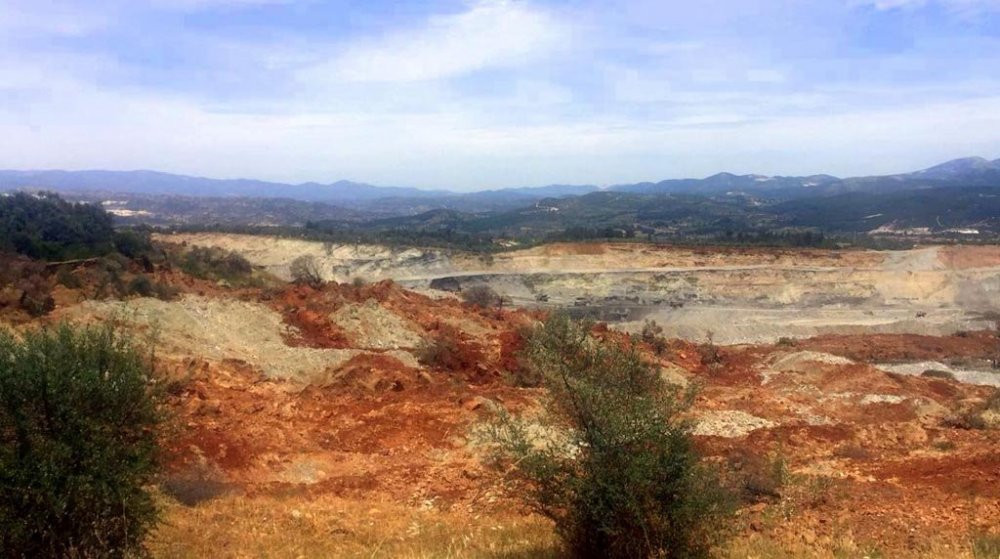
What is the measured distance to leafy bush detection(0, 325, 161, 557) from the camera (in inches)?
255

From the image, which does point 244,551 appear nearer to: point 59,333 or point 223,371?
point 59,333

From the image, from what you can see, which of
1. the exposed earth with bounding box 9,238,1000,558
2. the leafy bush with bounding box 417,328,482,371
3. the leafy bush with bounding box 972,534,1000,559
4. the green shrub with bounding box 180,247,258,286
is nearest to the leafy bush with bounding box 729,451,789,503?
the exposed earth with bounding box 9,238,1000,558

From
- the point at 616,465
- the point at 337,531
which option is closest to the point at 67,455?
the point at 337,531

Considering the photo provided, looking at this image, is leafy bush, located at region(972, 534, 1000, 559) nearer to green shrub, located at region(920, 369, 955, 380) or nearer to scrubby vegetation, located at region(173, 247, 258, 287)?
green shrub, located at region(920, 369, 955, 380)

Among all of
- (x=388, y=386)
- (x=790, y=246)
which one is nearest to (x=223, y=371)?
(x=388, y=386)

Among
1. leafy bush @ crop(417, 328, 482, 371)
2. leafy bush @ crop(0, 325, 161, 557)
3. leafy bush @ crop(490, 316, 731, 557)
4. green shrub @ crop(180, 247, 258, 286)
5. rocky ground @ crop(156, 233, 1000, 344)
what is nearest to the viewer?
leafy bush @ crop(0, 325, 161, 557)

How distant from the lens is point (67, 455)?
256 inches

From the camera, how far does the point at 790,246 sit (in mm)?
71688

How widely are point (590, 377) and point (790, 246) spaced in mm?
70560

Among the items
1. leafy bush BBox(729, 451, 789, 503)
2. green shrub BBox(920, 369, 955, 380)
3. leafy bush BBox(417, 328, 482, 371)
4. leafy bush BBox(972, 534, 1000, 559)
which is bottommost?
green shrub BBox(920, 369, 955, 380)

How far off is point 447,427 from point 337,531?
19.9ft

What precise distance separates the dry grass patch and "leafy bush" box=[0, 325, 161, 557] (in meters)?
1.44

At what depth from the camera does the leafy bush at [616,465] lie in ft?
22.2

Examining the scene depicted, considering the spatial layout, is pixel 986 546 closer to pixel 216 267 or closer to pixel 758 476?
pixel 758 476
